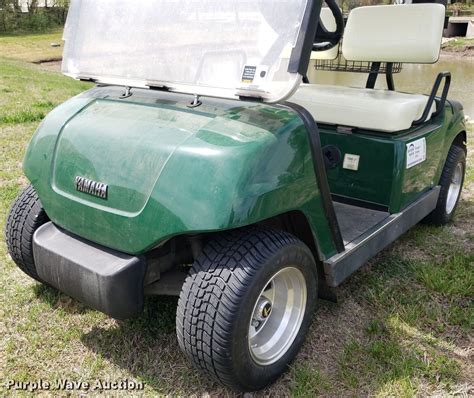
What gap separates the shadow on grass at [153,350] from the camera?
183 centimetres

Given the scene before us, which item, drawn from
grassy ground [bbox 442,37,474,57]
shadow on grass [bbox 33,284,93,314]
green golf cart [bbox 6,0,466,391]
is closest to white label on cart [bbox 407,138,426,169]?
green golf cart [bbox 6,0,466,391]

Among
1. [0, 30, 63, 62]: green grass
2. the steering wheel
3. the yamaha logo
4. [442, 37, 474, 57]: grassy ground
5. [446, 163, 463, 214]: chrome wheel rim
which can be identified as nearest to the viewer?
the yamaha logo

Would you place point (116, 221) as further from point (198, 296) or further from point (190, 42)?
point (190, 42)

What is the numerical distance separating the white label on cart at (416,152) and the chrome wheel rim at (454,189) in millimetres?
683

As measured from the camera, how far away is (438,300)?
2355 millimetres

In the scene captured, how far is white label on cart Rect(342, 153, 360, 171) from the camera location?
2.51 metres

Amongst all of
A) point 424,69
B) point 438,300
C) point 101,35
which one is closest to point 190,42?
point 101,35

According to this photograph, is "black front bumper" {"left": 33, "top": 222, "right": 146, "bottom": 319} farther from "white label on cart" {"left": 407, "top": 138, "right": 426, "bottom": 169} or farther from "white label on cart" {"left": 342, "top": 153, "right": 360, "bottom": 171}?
"white label on cart" {"left": 407, "top": 138, "right": 426, "bottom": 169}

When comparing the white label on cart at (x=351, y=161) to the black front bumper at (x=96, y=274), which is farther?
the white label on cart at (x=351, y=161)

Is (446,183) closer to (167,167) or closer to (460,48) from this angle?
(167,167)

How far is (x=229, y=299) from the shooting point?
5.11 ft

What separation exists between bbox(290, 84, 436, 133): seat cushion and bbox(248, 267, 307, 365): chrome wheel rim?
0.96 metres

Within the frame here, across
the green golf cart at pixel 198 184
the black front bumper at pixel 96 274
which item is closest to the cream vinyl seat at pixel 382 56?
the green golf cart at pixel 198 184

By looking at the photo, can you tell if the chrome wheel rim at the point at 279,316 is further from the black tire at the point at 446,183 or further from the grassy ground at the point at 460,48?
the grassy ground at the point at 460,48
